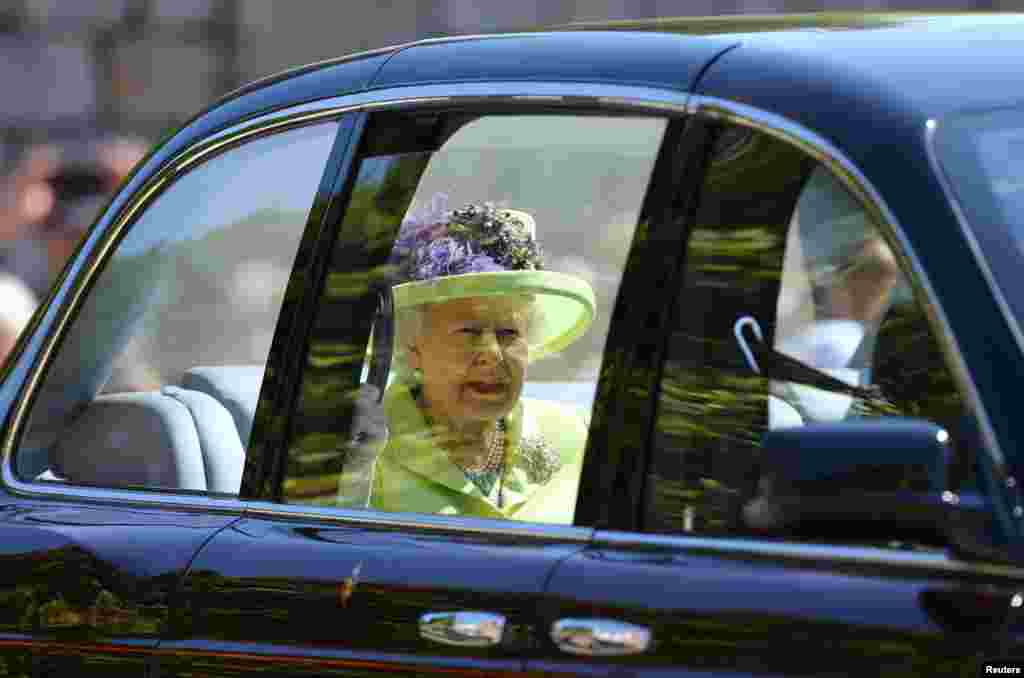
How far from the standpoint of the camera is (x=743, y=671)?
2.67 metres

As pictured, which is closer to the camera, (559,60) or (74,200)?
(559,60)

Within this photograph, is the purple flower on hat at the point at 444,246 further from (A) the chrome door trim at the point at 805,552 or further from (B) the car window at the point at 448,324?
(A) the chrome door trim at the point at 805,552

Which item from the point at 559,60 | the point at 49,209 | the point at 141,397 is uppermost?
the point at 49,209

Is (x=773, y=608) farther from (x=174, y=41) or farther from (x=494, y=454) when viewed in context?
(x=174, y=41)

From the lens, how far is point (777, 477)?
2617 mm

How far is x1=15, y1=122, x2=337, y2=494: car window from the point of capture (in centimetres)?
359

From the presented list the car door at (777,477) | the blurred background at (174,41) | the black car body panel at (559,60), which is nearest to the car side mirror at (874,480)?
the car door at (777,477)

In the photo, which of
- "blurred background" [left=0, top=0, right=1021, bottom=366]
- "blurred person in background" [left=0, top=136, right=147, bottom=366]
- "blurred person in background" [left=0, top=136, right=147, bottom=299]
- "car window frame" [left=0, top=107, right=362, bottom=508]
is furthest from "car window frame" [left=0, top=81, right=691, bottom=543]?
A: "blurred background" [left=0, top=0, right=1021, bottom=366]

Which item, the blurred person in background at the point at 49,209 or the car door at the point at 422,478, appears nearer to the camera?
the car door at the point at 422,478

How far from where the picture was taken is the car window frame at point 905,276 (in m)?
2.55

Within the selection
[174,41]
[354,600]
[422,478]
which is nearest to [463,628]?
[354,600]

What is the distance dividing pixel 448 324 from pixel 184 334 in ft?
1.60

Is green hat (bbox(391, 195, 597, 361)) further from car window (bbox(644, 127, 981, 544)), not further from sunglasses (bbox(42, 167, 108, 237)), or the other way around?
sunglasses (bbox(42, 167, 108, 237))

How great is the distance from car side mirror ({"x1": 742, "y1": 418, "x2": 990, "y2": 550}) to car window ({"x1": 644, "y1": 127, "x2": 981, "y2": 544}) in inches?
7.3
